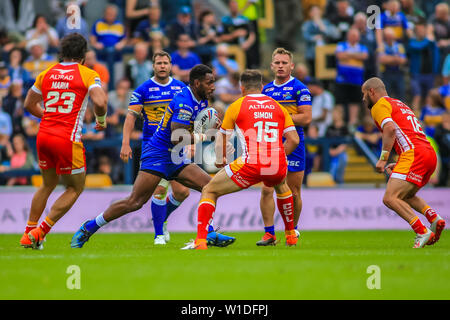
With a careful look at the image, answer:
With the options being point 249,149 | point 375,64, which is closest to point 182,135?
point 249,149

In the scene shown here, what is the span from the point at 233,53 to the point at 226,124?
408 inches

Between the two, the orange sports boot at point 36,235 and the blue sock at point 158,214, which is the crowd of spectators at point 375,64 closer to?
the blue sock at point 158,214

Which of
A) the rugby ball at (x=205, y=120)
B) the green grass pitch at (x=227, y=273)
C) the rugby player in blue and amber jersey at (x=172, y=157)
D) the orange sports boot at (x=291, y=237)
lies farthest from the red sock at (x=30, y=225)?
the orange sports boot at (x=291, y=237)

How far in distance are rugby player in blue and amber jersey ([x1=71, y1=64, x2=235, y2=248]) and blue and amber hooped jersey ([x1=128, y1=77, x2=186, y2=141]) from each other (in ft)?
2.92

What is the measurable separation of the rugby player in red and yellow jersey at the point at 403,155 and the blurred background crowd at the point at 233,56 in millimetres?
6782

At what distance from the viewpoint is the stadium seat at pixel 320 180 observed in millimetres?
17391

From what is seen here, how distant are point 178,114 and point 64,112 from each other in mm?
1442

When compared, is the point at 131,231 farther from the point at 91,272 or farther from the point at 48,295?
the point at 48,295

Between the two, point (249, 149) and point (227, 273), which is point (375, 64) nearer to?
point (249, 149)

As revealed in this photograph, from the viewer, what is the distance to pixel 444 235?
13922 millimetres

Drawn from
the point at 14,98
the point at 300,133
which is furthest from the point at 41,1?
the point at 300,133

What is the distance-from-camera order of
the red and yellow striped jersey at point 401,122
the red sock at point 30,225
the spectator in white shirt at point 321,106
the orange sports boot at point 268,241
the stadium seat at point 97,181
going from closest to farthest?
the red sock at point 30,225 < the red and yellow striped jersey at point 401,122 < the orange sports boot at point 268,241 < the stadium seat at point 97,181 < the spectator in white shirt at point 321,106

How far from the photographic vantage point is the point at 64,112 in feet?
32.4

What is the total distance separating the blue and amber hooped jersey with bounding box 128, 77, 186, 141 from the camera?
38.4 feet
